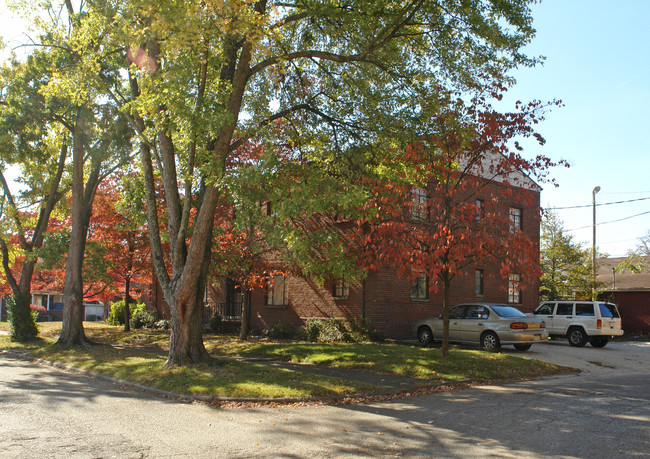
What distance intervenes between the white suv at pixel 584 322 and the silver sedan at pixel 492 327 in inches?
158

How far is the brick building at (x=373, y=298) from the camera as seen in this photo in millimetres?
20828

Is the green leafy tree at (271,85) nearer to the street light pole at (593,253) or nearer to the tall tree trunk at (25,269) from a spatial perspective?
the tall tree trunk at (25,269)

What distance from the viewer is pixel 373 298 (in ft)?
67.9

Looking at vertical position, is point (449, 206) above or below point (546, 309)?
above

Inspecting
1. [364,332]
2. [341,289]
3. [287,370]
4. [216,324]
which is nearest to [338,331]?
[364,332]

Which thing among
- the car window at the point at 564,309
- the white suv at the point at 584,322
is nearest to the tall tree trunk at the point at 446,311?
the white suv at the point at 584,322

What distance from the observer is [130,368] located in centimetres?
1247

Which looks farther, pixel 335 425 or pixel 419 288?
pixel 419 288

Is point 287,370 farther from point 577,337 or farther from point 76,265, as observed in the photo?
point 577,337

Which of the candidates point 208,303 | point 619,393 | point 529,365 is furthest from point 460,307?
point 208,303

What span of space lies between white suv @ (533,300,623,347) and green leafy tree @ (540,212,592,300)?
11152mm

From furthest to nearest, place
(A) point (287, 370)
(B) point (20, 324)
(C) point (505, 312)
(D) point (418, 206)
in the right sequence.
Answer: (B) point (20, 324) < (C) point (505, 312) < (A) point (287, 370) < (D) point (418, 206)

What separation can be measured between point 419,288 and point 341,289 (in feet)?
11.1

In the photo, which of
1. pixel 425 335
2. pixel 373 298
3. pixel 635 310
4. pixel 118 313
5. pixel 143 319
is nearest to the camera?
pixel 425 335
